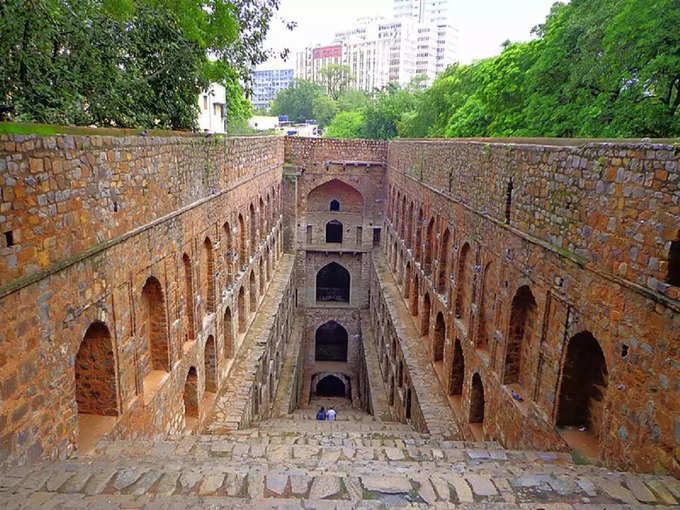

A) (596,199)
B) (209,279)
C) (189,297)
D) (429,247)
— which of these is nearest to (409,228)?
(429,247)

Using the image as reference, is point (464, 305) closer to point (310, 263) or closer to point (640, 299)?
point (640, 299)

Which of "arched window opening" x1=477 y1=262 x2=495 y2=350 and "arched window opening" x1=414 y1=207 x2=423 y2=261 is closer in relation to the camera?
"arched window opening" x1=477 y1=262 x2=495 y2=350

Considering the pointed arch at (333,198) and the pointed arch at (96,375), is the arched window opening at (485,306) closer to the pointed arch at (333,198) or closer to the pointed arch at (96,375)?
the pointed arch at (96,375)

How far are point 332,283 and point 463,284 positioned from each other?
1605 cm

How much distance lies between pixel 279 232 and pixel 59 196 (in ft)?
60.4

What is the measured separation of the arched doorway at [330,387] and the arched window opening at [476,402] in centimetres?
1574

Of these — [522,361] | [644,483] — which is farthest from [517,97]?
[644,483]

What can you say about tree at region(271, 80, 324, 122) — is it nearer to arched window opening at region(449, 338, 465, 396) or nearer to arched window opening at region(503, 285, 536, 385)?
arched window opening at region(449, 338, 465, 396)

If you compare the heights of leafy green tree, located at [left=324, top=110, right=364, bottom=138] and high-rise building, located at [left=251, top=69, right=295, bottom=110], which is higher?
high-rise building, located at [left=251, top=69, right=295, bottom=110]

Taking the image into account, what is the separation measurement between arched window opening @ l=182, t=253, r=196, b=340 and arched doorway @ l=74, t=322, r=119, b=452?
9.87 feet

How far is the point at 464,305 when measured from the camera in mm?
11188

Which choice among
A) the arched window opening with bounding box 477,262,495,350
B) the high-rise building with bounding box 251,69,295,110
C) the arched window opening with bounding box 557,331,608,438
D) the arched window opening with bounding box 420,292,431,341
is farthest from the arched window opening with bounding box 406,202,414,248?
the high-rise building with bounding box 251,69,295,110

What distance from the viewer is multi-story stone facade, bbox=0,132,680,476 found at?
4777 mm

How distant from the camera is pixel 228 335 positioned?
13.0 meters
